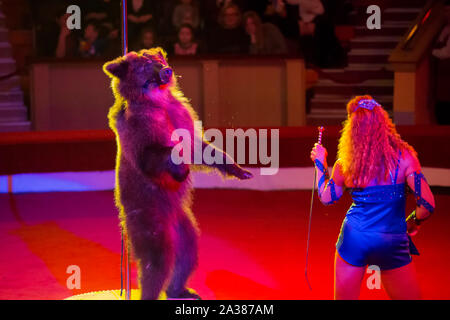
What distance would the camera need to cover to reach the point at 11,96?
12.3m

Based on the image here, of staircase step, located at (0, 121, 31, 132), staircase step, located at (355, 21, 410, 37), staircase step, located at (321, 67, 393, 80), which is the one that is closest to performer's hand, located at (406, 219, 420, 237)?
staircase step, located at (0, 121, 31, 132)

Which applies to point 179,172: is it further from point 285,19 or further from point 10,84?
point 10,84

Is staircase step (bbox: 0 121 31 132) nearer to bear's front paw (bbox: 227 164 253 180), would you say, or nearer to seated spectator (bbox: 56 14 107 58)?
seated spectator (bbox: 56 14 107 58)

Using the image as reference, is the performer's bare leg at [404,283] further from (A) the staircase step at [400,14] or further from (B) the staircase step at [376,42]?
(A) the staircase step at [400,14]

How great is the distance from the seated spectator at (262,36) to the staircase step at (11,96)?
3.98 meters

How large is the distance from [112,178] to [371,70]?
577 centimetres

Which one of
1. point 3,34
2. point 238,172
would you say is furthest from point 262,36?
point 238,172

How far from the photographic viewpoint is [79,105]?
1146cm

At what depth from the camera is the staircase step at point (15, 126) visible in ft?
38.6

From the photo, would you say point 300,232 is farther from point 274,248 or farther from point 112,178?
point 112,178

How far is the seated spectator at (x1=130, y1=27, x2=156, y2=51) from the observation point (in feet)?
38.3

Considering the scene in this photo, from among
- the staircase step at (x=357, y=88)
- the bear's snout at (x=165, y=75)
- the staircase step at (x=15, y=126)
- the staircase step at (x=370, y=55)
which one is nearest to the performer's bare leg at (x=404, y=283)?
the bear's snout at (x=165, y=75)

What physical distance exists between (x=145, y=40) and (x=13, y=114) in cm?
253

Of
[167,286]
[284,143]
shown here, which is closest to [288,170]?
[284,143]
